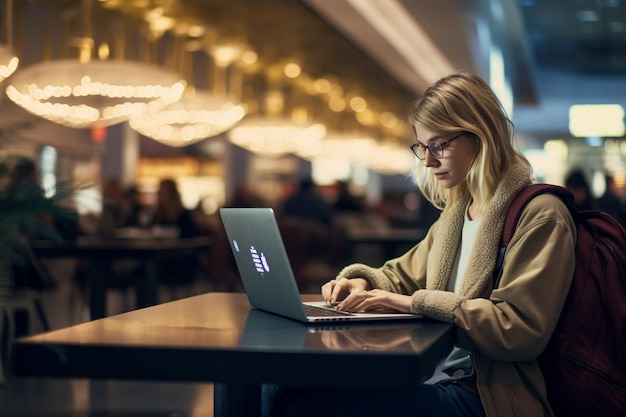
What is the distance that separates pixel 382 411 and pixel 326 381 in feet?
1.38

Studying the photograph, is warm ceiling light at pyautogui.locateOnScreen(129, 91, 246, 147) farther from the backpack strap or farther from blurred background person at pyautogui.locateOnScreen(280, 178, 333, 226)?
the backpack strap

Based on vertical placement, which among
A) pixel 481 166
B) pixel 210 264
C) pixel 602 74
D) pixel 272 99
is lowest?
pixel 210 264

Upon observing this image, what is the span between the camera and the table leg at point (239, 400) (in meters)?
1.80

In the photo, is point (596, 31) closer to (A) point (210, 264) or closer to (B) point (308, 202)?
(B) point (308, 202)

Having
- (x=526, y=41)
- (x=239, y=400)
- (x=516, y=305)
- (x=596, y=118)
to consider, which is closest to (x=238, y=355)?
(x=239, y=400)

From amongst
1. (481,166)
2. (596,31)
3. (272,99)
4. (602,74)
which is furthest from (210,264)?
(602,74)

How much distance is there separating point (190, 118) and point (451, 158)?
21.6 feet

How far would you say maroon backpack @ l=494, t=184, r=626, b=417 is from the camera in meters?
1.85

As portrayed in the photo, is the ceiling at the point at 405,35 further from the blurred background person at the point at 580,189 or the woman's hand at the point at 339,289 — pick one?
the woman's hand at the point at 339,289

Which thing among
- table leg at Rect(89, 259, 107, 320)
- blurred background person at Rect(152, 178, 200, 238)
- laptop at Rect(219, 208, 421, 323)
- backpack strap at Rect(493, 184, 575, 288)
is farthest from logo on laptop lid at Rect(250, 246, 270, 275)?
blurred background person at Rect(152, 178, 200, 238)

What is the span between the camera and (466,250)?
226 centimetres

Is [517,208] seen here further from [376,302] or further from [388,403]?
[388,403]

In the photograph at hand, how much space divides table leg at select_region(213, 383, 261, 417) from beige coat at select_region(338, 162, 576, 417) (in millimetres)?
374

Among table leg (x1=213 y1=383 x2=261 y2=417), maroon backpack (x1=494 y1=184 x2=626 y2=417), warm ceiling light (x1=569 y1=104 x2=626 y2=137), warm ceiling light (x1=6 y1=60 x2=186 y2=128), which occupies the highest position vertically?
warm ceiling light (x1=569 y1=104 x2=626 y2=137)
